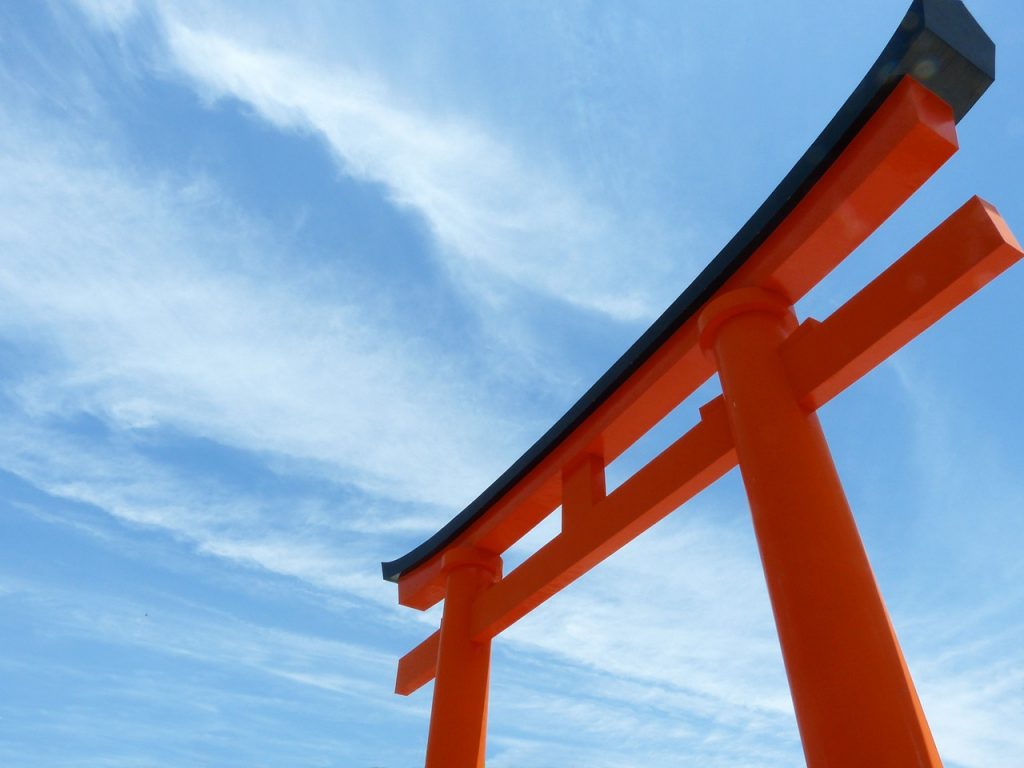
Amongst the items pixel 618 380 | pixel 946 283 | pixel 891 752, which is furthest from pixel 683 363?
pixel 891 752

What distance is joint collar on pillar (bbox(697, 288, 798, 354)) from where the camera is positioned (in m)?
3.09

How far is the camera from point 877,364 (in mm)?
2627

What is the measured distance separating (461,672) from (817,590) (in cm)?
287

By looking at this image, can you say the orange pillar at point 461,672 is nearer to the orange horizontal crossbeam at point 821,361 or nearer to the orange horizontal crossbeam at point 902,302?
the orange horizontal crossbeam at point 821,361

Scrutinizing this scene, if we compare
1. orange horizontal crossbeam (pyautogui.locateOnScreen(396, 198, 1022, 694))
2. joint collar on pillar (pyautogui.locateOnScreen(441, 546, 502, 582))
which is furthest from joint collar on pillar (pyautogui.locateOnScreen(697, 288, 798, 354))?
joint collar on pillar (pyautogui.locateOnScreen(441, 546, 502, 582))

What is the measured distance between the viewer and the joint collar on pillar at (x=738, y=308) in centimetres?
309

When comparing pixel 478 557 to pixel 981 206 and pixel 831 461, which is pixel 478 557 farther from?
pixel 981 206

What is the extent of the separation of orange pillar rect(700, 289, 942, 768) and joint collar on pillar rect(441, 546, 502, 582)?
8.93ft

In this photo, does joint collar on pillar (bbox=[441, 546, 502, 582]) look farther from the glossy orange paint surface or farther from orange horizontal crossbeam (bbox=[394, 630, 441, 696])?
the glossy orange paint surface

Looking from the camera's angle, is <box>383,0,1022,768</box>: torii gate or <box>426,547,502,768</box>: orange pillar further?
<box>426,547,502,768</box>: orange pillar

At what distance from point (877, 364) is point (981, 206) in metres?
0.65

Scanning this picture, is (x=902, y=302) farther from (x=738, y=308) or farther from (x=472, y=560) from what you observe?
(x=472, y=560)

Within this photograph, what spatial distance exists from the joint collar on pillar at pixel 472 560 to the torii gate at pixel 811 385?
75 cm

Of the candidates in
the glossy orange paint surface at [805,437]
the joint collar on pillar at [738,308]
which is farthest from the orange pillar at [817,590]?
the joint collar on pillar at [738,308]
